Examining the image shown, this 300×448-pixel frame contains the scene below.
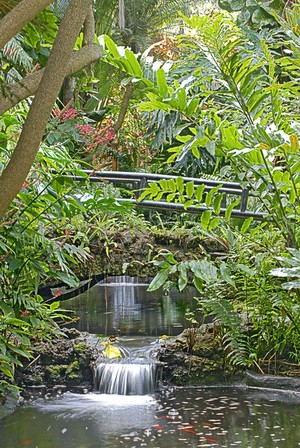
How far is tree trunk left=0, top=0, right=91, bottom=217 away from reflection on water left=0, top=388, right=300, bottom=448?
3409mm

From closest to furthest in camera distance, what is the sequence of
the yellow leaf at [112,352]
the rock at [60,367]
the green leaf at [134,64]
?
the green leaf at [134,64]
the rock at [60,367]
the yellow leaf at [112,352]

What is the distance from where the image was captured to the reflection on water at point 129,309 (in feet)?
32.4

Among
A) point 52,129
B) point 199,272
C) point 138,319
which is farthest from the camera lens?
point 138,319

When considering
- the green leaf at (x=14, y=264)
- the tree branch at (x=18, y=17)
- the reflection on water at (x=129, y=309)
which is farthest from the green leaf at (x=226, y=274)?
the tree branch at (x=18, y=17)

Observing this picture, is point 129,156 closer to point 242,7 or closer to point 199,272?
point 242,7

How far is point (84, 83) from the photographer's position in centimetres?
1418

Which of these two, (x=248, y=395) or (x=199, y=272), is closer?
(x=199, y=272)

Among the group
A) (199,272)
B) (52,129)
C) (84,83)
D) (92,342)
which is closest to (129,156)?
(84,83)

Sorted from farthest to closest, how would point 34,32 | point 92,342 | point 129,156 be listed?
point 129,156, point 92,342, point 34,32

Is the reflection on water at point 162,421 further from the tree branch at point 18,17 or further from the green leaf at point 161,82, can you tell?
the tree branch at point 18,17

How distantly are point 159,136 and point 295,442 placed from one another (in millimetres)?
7435

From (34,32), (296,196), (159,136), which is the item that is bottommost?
(296,196)

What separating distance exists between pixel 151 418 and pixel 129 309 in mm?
5555

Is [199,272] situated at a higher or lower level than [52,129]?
lower
